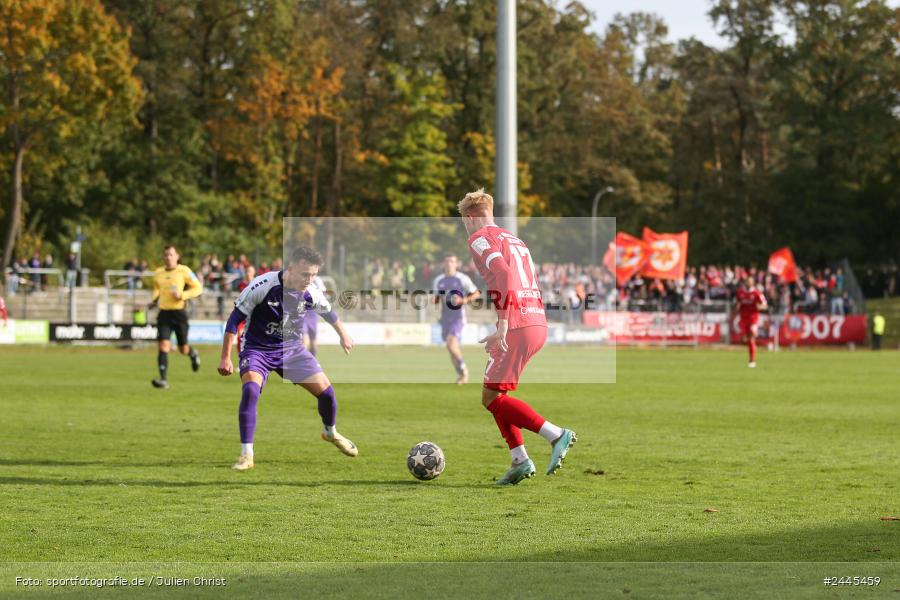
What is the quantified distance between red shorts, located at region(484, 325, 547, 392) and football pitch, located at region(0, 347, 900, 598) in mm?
855

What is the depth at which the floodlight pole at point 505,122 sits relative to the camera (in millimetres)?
18617

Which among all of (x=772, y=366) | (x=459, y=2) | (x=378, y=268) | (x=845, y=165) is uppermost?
(x=459, y=2)

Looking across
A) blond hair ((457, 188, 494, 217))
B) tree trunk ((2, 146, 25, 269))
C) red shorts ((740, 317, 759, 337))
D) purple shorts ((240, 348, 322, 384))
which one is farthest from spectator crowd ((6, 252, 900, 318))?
blond hair ((457, 188, 494, 217))

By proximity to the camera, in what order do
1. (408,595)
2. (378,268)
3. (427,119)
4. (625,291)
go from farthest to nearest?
(427,119)
(625,291)
(378,268)
(408,595)

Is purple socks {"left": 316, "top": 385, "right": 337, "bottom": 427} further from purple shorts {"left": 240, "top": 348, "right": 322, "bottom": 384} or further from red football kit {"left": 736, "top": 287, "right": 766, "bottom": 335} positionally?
red football kit {"left": 736, "top": 287, "right": 766, "bottom": 335}

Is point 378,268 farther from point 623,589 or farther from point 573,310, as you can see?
point 623,589

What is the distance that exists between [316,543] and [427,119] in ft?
184

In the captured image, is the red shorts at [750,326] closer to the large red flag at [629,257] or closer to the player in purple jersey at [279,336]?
the large red flag at [629,257]

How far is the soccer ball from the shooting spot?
10773mm

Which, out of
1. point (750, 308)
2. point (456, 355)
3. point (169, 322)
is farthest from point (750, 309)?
point (169, 322)

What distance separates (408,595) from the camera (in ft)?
20.8

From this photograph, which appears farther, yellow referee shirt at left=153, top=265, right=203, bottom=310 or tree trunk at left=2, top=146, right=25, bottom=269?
tree trunk at left=2, top=146, right=25, bottom=269

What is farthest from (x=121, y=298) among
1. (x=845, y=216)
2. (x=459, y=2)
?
(x=845, y=216)

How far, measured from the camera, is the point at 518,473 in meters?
10.5
